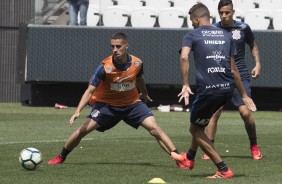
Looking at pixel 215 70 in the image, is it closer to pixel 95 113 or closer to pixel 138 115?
pixel 138 115

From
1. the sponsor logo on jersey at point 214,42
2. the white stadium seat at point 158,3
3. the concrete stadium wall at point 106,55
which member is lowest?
the concrete stadium wall at point 106,55

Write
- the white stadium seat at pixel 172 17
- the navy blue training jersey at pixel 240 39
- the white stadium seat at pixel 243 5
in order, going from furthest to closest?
the white stadium seat at pixel 172 17 < the white stadium seat at pixel 243 5 < the navy blue training jersey at pixel 240 39

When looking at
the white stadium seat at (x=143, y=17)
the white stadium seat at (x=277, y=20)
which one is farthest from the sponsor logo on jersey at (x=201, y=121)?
the white stadium seat at (x=143, y=17)

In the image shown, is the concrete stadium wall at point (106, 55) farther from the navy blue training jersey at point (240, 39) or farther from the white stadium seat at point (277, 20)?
the navy blue training jersey at point (240, 39)

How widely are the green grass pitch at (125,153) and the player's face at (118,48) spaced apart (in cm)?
143

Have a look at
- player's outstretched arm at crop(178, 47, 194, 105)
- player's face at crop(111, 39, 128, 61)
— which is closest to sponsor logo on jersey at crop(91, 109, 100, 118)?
player's face at crop(111, 39, 128, 61)

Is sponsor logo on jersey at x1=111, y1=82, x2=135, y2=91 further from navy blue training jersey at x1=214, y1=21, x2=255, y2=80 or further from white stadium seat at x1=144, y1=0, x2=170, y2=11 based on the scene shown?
white stadium seat at x1=144, y1=0, x2=170, y2=11

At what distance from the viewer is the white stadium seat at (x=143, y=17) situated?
27.5m

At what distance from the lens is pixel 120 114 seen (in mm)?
12375

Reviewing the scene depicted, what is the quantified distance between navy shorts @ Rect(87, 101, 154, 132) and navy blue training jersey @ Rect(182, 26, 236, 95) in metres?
2.02

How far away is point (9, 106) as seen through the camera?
2856cm

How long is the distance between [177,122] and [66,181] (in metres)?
11.8

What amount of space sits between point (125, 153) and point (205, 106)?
3775 mm

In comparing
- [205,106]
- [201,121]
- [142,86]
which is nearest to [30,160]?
[142,86]
